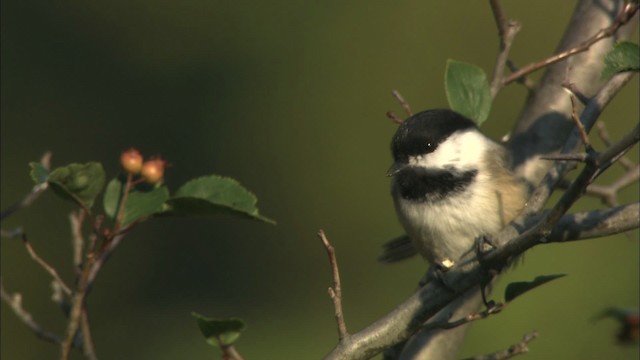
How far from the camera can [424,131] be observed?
8.07 feet

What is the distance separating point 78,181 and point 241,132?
2433mm

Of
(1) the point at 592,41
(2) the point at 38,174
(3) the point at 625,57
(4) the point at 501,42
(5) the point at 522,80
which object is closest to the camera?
(3) the point at 625,57

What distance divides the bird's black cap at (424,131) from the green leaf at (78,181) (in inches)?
37.5

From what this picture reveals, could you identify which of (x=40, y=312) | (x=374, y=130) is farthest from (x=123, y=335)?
(x=374, y=130)

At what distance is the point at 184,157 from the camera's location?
13.4 ft

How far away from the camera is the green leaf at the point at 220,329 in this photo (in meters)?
1.58

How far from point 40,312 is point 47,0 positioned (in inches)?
55.1

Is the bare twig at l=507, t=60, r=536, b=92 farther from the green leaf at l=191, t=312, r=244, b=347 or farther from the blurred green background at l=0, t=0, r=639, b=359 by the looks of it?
the green leaf at l=191, t=312, r=244, b=347

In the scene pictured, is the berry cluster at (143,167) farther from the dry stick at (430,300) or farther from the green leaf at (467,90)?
the green leaf at (467,90)

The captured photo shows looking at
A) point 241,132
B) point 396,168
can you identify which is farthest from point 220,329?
point 241,132

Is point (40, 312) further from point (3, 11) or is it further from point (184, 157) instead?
point (3, 11)

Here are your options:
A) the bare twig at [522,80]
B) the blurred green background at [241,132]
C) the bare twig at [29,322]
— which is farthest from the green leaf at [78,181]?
the blurred green background at [241,132]

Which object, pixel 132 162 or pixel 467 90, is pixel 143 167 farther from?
pixel 467 90

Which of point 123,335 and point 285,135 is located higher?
point 285,135
